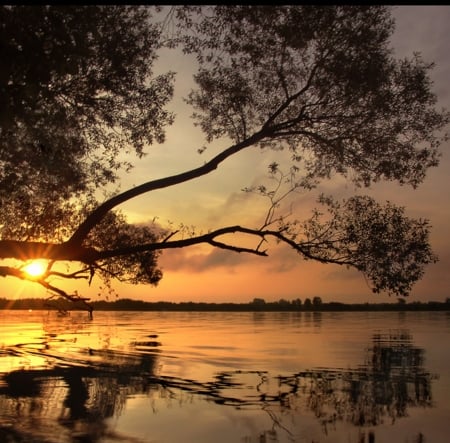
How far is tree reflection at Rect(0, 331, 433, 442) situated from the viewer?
13531 mm

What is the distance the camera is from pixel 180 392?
19016mm

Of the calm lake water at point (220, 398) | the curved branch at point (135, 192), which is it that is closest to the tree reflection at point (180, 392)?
the calm lake water at point (220, 398)

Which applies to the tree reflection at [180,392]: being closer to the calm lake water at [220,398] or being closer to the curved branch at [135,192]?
the calm lake water at [220,398]

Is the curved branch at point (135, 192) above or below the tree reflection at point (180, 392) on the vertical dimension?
above

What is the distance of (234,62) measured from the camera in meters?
21.3

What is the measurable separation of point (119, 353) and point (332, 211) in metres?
17.1

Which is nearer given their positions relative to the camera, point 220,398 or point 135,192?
point 220,398

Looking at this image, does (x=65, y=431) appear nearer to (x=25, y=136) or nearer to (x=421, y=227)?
(x=25, y=136)

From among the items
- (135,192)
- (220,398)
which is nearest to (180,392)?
(220,398)

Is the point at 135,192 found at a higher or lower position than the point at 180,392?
higher

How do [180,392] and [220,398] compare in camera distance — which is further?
[180,392]

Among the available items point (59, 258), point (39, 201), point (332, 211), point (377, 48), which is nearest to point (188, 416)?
point (59, 258)

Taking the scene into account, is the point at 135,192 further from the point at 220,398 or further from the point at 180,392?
the point at 220,398

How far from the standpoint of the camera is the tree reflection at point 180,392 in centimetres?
1353
